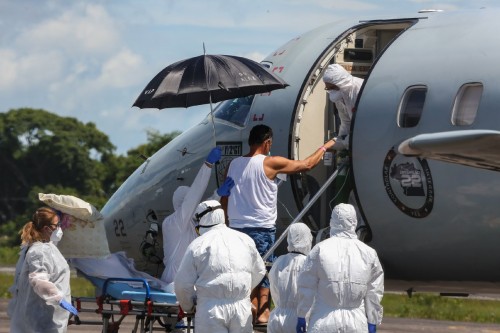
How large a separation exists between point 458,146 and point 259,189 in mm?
4890

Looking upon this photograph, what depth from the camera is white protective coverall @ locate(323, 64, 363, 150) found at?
16297 millimetres

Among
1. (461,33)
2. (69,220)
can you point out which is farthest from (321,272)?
(69,220)

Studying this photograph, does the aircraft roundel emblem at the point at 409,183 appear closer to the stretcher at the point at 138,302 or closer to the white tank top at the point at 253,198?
the white tank top at the point at 253,198

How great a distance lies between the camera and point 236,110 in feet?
59.9

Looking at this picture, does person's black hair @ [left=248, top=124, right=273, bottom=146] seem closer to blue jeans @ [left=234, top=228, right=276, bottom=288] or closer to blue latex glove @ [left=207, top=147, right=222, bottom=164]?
blue latex glove @ [left=207, top=147, right=222, bottom=164]

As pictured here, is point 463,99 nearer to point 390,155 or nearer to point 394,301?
point 390,155

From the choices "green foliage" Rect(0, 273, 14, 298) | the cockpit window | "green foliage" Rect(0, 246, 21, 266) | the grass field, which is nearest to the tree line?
"green foliage" Rect(0, 246, 21, 266)

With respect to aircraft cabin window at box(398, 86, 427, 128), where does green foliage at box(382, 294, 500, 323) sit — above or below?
below

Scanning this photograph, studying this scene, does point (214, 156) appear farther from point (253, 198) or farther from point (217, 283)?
point (217, 283)

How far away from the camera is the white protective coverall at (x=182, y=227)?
53.8 feet

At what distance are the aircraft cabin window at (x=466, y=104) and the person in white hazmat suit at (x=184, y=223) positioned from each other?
9.22 ft

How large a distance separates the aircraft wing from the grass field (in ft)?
66.7

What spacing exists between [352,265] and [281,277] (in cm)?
150

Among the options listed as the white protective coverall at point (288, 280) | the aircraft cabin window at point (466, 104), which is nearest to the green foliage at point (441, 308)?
the aircraft cabin window at point (466, 104)
